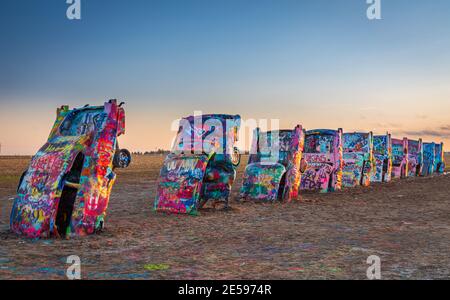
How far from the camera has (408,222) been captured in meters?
9.62

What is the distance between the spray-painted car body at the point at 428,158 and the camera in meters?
31.8

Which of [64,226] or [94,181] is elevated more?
[94,181]

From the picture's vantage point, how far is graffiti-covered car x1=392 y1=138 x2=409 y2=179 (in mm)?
27375

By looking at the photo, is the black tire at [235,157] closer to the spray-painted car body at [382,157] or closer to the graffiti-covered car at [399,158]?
the spray-painted car body at [382,157]

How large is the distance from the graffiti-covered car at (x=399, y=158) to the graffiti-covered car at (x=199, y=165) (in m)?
19.0

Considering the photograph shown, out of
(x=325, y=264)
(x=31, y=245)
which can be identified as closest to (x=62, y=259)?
(x=31, y=245)

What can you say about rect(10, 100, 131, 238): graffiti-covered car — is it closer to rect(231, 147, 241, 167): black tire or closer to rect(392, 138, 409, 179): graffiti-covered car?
rect(231, 147, 241, 167): black tire

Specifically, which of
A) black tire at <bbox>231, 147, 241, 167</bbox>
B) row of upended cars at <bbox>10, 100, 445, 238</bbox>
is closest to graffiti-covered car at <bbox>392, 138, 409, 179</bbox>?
row of upended cars at <bbox>10, 100, 445, 238</bbox>

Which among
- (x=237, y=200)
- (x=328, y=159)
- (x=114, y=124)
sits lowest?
(x=237, y=200)

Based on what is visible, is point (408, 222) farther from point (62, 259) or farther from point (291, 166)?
point (62, 259)

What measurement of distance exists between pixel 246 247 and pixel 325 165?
1123cm

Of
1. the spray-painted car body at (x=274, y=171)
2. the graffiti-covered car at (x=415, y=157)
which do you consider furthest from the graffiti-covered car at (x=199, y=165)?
the graffiti-covered car at (x=415, y=157)

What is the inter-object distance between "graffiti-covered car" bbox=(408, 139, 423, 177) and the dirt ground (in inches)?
753

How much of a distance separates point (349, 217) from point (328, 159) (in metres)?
7.12
